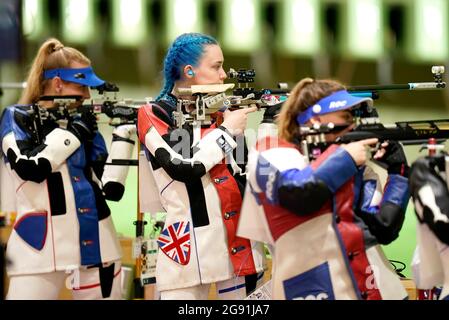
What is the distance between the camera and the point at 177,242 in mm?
3629

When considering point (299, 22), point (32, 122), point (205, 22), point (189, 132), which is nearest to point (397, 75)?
point (299, 22)

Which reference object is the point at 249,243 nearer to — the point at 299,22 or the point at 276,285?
the point at 276,285

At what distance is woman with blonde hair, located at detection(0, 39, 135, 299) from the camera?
3.97 metres

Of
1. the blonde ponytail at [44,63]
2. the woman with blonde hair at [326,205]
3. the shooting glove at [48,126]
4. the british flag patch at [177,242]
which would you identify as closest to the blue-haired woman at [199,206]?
the british flag patch at [177,242]

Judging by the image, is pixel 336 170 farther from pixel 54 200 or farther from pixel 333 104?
pixel 54 200

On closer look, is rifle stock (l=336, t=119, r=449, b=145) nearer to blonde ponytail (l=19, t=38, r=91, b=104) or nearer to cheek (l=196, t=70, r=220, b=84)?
cheek (l=196, t=70, r=220, b=84)

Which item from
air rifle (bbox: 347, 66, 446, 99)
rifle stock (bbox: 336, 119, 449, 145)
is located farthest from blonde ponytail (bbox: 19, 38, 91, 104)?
rifle stock (bbox: 336, 119, 449, 145)

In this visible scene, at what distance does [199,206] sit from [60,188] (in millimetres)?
768

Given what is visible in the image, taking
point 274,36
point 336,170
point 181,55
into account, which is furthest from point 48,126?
point 336,170

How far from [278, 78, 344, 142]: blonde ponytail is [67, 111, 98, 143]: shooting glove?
4.09 feet

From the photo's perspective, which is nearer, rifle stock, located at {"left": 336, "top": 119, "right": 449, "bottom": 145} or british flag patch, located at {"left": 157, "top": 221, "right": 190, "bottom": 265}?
rifle stock, located at {"left": 336, "top": 119, "right": 449, "bottom": 145}

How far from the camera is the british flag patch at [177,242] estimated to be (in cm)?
362

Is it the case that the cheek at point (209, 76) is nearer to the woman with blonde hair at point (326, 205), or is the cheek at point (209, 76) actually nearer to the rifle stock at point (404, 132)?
the woman with blonde hair at point (326, 205)

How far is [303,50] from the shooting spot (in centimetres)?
484
